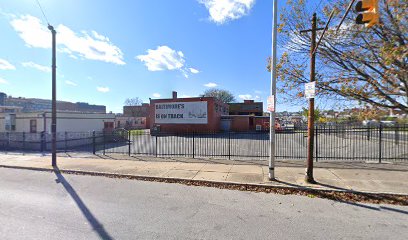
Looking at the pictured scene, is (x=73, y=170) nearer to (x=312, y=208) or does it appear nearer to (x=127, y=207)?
(x=127, y=207)

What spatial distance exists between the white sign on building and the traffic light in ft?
88.2

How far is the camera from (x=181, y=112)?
32.5 metres

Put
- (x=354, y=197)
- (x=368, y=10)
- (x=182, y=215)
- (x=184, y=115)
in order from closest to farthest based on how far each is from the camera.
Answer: (x=368, y=10)
(x=182, y=215)
(x=354, y=197)
(x=184, y=115)

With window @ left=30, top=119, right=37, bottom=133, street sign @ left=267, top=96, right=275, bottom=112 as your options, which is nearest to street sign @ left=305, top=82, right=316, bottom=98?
street sign @ left=267, top=96, right=275, bottom=112

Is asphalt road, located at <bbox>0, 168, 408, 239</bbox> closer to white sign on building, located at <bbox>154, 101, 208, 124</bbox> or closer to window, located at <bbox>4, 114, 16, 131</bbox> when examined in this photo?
window, located at <bbox>4, 114, 16, 131</bbox>

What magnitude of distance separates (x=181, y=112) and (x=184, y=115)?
2.09 ft

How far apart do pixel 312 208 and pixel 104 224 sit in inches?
184

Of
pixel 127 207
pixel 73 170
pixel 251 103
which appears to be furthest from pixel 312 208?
pixel 251 103

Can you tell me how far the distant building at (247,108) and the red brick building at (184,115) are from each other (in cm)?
2677

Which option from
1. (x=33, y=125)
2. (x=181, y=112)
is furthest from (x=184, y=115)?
(x=33, y=125)

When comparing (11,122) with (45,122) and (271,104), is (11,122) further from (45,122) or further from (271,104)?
(271,104)

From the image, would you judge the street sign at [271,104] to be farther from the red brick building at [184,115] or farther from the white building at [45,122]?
the red brick building at [184,115]

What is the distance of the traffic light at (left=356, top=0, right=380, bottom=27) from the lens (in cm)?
453

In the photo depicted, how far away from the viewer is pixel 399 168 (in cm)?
880
